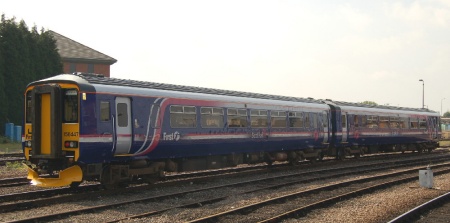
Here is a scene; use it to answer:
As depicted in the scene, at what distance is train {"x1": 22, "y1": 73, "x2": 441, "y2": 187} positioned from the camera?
13.2 meters

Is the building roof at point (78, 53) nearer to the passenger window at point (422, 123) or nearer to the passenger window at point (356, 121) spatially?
the passenger window at point (422, 123)

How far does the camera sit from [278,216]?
10.4m

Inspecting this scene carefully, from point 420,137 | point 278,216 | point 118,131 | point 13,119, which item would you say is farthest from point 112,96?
point 13,119

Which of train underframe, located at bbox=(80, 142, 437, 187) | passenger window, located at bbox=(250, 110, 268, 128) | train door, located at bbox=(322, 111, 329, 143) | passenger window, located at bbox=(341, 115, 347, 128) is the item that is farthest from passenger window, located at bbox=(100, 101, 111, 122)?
passenger window, located at bbox=(341, 115, 347, 128)

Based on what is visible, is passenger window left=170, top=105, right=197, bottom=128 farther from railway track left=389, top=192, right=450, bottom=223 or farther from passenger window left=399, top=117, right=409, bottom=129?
passenger window left=399, top=117, right=409, bottom=129

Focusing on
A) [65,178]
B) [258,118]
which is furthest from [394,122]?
[65,178]

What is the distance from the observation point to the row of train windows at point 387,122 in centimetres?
2825

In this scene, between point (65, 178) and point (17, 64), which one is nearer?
point (65, 178)

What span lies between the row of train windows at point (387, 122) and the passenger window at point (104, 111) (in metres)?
16.0

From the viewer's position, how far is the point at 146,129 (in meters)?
14.9

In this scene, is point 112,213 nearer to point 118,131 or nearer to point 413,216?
point 118,131

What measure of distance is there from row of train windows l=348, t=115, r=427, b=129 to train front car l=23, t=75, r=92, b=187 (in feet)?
55.4

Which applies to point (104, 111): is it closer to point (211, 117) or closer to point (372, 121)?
point (211, 117)

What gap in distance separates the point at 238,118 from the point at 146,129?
197 inches
